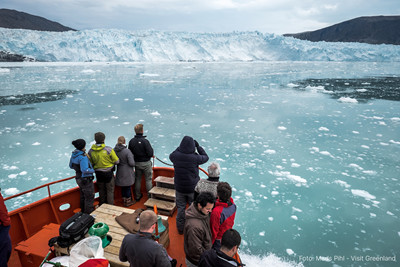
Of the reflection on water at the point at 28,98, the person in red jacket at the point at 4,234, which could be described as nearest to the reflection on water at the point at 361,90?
the person in red jacket at the point at 4,234

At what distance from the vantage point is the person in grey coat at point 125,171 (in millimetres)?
4040

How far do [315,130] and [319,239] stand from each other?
740 cm

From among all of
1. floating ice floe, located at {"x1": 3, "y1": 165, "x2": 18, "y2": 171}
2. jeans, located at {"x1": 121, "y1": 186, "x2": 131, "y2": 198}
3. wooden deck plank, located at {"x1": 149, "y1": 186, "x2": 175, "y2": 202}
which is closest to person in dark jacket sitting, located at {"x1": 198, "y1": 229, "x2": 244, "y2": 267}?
wooden deck plank, located at {"x1": 149, "y1": 186, "x2": 175, "y2": 202}

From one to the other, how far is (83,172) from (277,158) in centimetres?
635

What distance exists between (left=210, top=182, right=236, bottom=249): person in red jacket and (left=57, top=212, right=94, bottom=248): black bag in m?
1.42

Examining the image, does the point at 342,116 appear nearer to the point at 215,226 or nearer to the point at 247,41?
the point at 215,226

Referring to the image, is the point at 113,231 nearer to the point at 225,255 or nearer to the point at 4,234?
the point at 4,234

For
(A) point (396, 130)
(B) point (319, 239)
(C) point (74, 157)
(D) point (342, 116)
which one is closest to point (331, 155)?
(B) point (319, 239)

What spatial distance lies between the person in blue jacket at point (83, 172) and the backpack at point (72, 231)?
3.66 ft

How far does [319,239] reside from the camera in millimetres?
4508

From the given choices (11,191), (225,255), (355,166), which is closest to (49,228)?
(225,255)

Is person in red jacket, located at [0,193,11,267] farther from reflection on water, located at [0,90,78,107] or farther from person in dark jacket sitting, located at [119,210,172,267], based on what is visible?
reflection on water, located at [0,90,78,107]

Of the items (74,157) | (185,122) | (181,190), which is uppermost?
(74,157)

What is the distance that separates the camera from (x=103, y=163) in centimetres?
381
